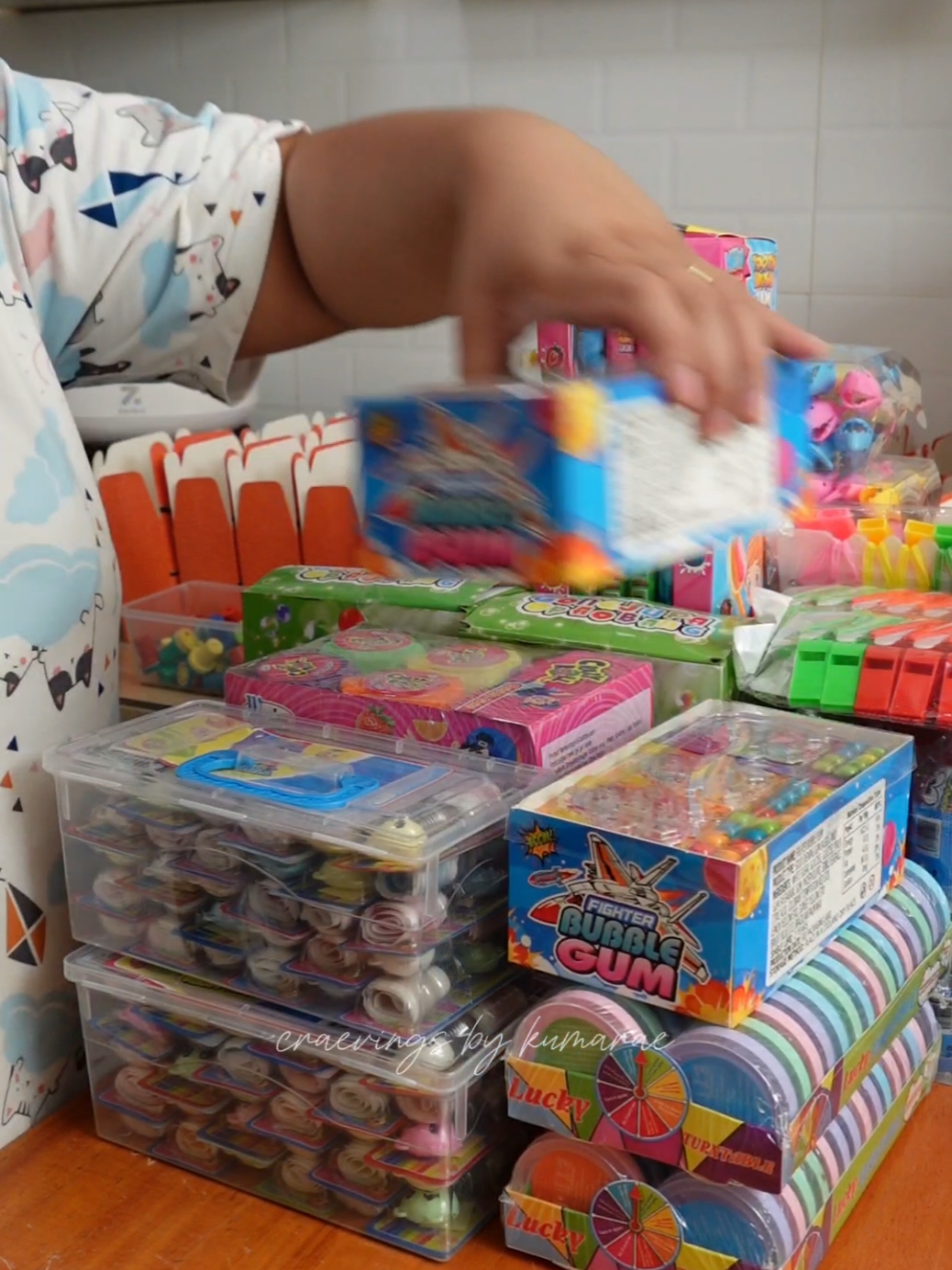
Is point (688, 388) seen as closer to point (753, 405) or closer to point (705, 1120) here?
point (753, 405)

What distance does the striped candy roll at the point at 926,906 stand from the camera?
662 millimetres

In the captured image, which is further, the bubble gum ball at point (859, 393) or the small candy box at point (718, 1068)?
the bubble gum ball at point (859, 393)

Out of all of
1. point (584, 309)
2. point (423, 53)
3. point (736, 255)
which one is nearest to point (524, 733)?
point (584, 309)

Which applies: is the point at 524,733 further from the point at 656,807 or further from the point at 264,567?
the point at 264,567

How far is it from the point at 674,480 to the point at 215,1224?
0.39m

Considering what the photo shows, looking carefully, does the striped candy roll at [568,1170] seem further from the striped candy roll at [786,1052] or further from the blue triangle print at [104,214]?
the blue triangle print at [104,214]

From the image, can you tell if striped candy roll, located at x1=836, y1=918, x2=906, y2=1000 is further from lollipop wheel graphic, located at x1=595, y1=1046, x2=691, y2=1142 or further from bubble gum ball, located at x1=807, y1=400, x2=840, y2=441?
bubble gum ball, located at x1=807, y1=400, x2=840, y2=441

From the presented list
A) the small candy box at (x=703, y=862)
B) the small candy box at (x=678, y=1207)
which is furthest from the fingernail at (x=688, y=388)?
the small candy box at (x=678, y=1207)

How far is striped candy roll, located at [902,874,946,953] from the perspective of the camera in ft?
2.17

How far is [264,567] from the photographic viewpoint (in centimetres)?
103

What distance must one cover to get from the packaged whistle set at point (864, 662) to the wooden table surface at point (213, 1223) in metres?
0.21

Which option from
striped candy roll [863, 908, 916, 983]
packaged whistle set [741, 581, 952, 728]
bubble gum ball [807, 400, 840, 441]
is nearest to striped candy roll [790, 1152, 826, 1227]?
striped candy roll [863, 908, 916, 983]

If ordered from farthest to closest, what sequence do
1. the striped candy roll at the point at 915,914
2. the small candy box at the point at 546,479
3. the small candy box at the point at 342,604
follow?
the small candy box at the point at 342,604 → the striped candy roll at the point at 915,914 → the small candy box at the point at 546,479

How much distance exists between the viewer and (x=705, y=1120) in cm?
53
